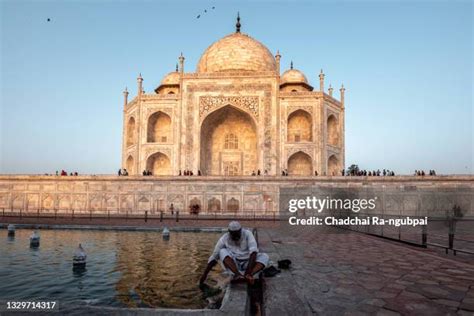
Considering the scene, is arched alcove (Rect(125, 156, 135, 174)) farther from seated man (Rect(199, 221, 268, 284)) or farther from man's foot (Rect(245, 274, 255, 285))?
man's foot (Rect(245, 274, 255, 285))

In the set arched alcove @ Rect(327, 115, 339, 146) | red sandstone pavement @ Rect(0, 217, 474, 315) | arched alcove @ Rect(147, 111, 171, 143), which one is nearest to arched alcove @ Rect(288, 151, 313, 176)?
arched alcove @ Rect(327, 115, 339, 146)

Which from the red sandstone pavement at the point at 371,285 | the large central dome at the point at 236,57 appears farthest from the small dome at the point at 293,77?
the red sandstone pavement at the point at 371,285

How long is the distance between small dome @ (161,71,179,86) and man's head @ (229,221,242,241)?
28521 mm

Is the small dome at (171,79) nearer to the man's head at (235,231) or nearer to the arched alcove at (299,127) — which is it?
the arched alcove at (299,127)

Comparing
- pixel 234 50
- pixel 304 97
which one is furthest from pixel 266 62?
pixel 304 97

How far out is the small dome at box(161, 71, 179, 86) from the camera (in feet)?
102

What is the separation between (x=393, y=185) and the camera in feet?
60.6

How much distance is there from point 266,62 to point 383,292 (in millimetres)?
27263

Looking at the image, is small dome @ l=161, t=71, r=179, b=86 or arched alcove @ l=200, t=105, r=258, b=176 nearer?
arched alcove @ l=200, t=105, r=258, b=176

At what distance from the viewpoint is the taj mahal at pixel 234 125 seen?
24.8 metres

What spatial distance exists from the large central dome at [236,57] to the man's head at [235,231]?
25.1m

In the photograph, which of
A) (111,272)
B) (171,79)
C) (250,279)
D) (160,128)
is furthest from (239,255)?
(171,79)

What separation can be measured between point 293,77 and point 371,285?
28563mm

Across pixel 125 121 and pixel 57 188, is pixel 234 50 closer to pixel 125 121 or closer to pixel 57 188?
pixel 125 121
